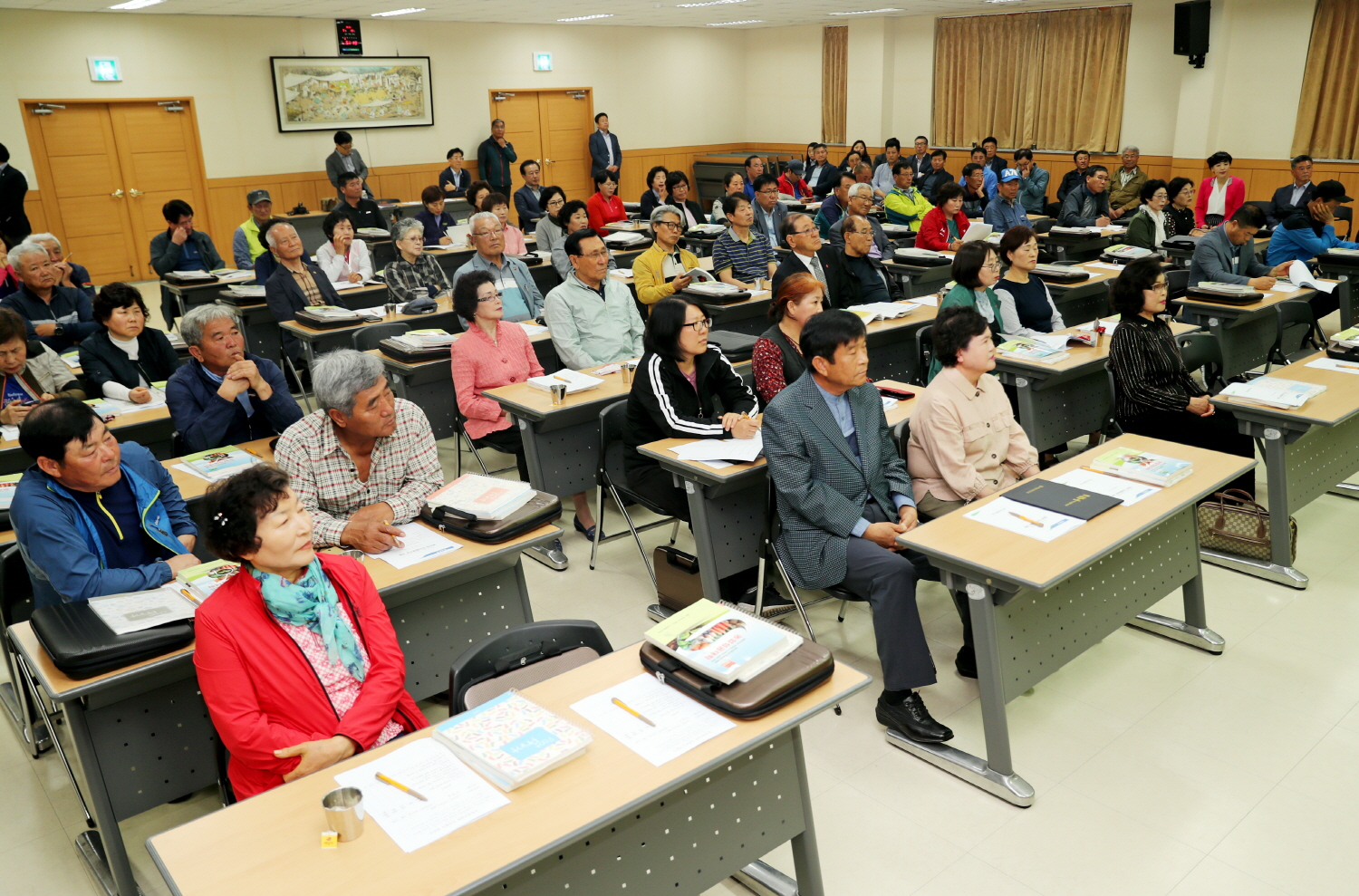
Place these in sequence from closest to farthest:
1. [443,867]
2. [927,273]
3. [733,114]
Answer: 1. [443,867]
2. [927,273]
3. [733,114]

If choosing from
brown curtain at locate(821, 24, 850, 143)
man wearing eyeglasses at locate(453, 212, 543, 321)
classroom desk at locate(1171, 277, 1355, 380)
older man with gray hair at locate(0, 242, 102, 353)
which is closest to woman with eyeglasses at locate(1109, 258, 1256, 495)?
classroom desk at locate(1171, 277, 1355, 380)

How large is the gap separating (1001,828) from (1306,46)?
1166 cm

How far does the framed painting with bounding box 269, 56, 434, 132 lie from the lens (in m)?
12.4

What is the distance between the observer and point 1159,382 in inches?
→ 172

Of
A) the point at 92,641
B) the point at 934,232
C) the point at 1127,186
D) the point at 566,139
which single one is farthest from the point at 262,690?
the point at 566,139

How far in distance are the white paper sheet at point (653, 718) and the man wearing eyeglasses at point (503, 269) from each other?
13.2 feet

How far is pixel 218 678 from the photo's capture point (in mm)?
2125

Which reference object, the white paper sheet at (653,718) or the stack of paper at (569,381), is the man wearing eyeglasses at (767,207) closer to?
the stack of paper at (569,381)

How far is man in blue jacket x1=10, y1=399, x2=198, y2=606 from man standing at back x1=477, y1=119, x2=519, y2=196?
11561mm

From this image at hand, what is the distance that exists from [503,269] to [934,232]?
375cm

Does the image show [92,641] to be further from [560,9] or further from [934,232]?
[560,9]

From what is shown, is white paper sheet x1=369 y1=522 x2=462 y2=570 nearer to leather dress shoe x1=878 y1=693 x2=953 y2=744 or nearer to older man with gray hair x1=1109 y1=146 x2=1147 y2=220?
leather dress shoe x1=878 y1=693 x2=953 y2=744

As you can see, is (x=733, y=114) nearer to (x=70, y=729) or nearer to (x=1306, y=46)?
(x=1306, y=46)

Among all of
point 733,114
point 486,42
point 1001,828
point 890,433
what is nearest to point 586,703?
point 1001,828
